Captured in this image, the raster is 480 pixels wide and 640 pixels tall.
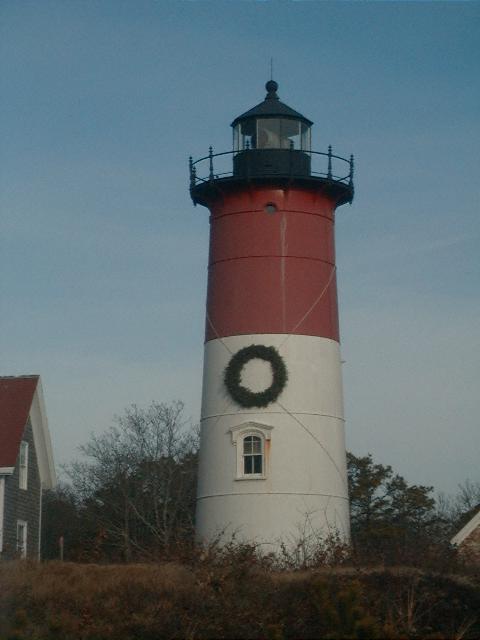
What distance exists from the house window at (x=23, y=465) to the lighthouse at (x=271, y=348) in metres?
4.57

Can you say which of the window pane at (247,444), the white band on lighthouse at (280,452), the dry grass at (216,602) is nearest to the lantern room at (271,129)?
the white band on lighthouse at (280,452)

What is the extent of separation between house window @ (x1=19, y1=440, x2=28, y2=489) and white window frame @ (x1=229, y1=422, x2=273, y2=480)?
5422 mm

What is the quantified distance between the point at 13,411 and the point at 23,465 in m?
1.36

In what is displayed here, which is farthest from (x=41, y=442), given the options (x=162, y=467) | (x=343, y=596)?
(x=343, y=596)

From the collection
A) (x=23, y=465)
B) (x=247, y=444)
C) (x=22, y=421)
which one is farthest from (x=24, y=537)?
(x=247, y=444)

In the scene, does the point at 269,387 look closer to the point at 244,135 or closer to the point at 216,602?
the point at 244,135

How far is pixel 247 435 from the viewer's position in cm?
2922

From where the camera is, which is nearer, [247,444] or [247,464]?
[247,464]

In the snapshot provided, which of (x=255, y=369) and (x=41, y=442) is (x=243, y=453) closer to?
(x=255, y=369)

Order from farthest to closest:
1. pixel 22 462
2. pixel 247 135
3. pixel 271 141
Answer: pixel 22 462
pixel 247 135
pixel 271 141

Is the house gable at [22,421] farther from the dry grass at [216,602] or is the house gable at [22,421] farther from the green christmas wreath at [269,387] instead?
the dry grass at [216,602]

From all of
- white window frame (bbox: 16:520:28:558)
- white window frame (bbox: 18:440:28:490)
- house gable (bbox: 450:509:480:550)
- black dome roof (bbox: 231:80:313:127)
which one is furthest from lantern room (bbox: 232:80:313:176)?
white window frame (bbox: 16:520:28:558)

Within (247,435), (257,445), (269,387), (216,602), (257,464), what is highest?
(269,387)

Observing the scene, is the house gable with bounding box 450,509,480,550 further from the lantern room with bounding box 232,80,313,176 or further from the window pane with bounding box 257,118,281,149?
the window pane with bounding box 257,118,281,149
